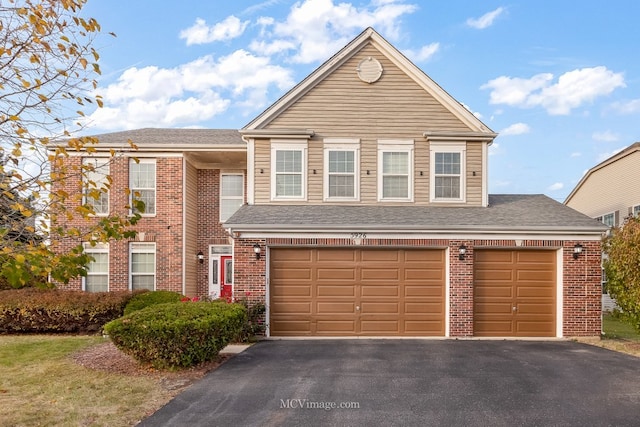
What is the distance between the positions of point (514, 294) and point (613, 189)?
1310cm

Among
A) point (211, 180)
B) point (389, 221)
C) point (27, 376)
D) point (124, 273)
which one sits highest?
point (211, 180)

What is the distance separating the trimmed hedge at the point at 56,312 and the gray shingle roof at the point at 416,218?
4711 mm

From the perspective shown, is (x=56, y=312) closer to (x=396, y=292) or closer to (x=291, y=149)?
(x=291, y=149)

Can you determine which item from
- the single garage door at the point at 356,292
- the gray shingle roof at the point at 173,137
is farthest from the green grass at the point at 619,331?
the gray shingle roof at the point at 173,137

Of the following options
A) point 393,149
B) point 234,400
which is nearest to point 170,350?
point 234,400

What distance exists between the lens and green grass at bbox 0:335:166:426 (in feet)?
23.7

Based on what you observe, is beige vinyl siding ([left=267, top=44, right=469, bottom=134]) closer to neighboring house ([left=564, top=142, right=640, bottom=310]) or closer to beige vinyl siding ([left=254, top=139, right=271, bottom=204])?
beige vinyl siding ([left=254, top=139, right=271, bottom=204])

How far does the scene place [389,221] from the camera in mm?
14336

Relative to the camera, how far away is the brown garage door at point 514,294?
1451cm

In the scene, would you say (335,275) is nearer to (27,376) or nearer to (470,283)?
(470,283)

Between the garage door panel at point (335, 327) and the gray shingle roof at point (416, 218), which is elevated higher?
the gray shingle roof at point (416, 218)

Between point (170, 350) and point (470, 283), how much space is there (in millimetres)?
8148

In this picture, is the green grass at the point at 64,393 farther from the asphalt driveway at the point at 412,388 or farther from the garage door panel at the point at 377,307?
the garage door panel at the point at 377,307

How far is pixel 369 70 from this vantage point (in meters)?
16.4
